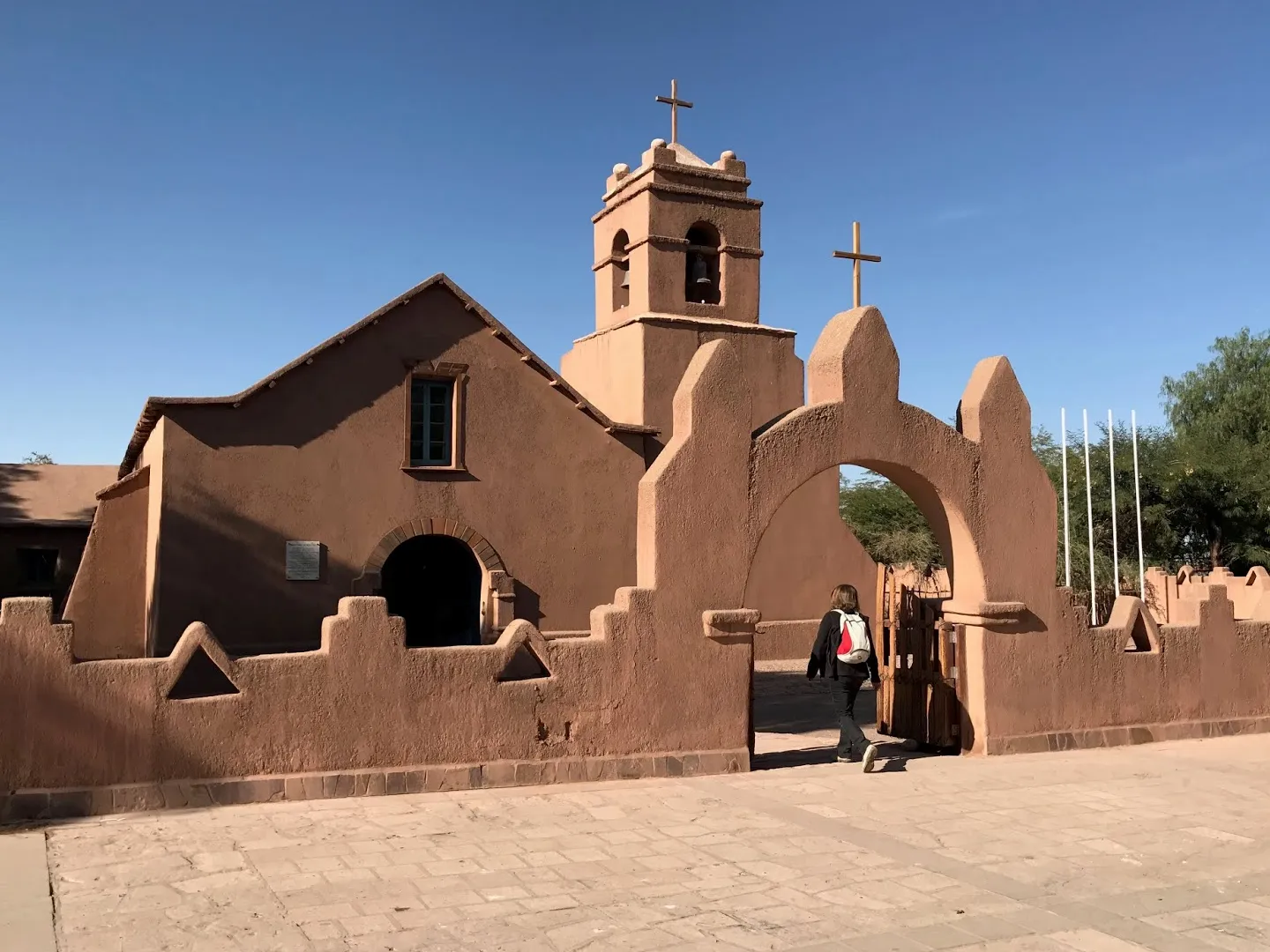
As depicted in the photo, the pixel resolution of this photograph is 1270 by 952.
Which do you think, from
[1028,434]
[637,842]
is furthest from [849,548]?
[637,842]

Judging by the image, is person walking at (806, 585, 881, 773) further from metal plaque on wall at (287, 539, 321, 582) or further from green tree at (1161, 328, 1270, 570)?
green tree at (1161, 328, 1270, 570)

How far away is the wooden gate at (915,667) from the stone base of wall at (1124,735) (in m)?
0.56

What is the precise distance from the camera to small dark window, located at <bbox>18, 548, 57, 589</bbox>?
2523cm

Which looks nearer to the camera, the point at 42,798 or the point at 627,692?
the point at 42,798

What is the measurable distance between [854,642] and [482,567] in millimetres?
7309

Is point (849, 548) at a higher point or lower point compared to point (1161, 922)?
higher

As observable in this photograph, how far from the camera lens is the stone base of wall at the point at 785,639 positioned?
19.7 metres

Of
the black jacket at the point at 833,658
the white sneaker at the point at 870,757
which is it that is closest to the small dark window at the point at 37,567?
the black jacket at the point at 833,658

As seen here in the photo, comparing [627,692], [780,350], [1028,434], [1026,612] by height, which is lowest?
[627,692]

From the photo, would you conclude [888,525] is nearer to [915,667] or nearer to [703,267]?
[703,267]

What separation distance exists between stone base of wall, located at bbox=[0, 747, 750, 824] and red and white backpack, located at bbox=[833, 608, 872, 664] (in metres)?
1.22

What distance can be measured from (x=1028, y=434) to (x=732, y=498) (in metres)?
3.63

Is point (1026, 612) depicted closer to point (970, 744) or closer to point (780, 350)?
point (970, 744)

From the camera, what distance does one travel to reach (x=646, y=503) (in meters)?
9.56
